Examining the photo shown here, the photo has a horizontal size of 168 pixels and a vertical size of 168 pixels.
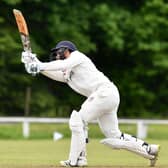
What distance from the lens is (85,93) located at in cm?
1215

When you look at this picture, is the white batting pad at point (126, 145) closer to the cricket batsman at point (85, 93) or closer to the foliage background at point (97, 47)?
the cricket batsman at point (85, 93)

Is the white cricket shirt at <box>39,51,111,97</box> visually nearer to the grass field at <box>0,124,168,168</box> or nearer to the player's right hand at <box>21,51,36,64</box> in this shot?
the player's right hand at <box>21,51,36,64</box>

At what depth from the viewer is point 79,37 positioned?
115ft

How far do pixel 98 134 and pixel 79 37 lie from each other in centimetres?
903

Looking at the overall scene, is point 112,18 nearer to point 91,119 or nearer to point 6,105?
point 6,105

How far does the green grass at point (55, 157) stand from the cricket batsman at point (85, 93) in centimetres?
46

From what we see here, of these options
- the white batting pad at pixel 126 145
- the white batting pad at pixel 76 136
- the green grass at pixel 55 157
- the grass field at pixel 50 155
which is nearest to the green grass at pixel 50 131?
the grass field at pixel 50 155

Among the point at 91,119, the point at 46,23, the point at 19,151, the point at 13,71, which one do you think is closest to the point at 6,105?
the point at 13,71

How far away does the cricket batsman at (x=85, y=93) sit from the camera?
38.7 ft

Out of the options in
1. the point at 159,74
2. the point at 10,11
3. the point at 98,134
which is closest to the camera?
the point at 98,134

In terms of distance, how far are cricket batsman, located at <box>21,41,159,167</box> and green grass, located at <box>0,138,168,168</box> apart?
0.46 m

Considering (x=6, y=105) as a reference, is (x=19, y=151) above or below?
below

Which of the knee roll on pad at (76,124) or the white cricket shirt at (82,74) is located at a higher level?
the white cricket shirt at (82,74)

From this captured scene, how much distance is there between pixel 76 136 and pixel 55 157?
3.66 m
